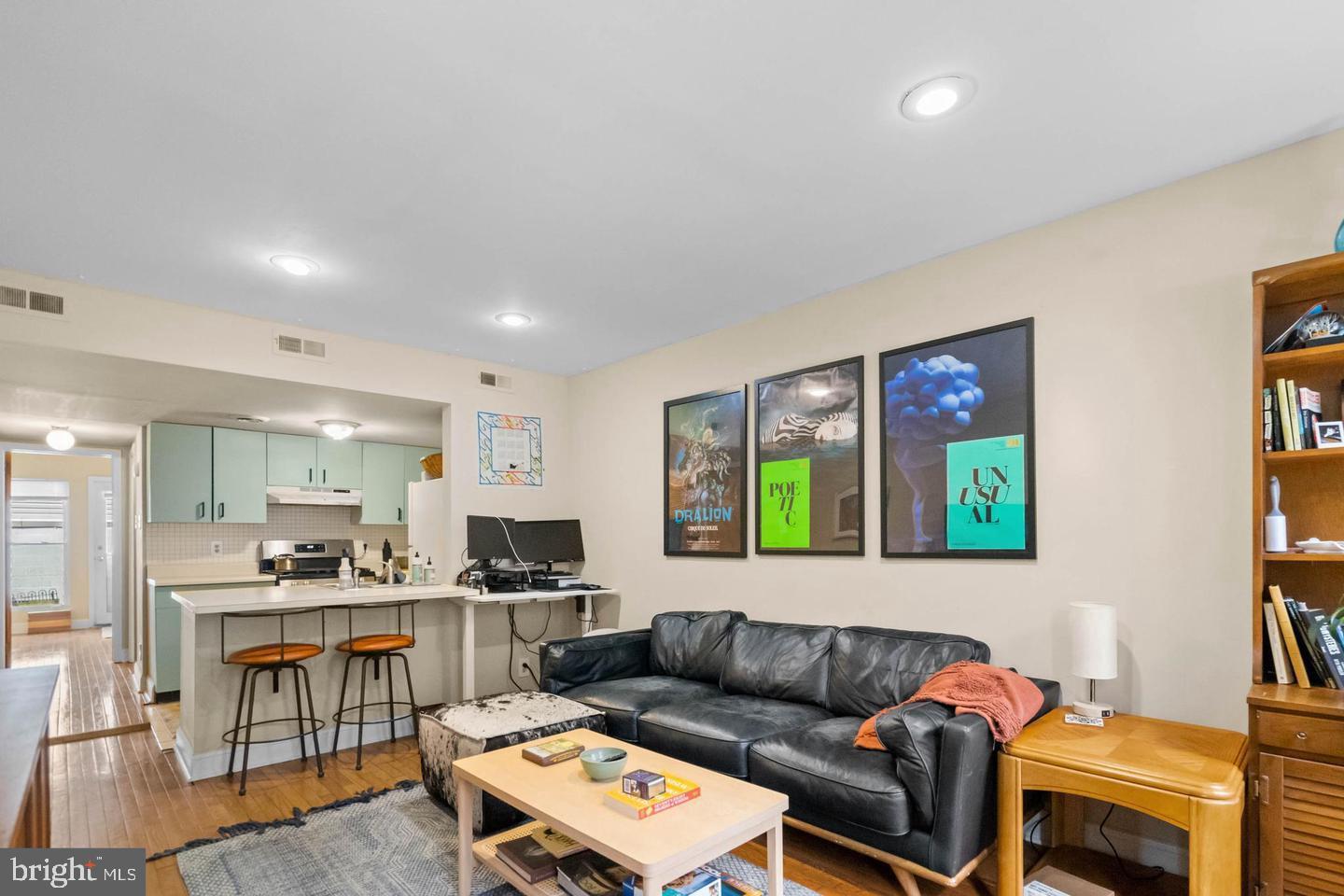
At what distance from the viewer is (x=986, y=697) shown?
241cm

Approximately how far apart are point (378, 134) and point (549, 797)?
2.23 metres

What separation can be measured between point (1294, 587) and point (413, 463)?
691cm

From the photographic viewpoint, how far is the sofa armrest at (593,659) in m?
3.89

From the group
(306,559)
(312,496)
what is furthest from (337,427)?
(312,496)

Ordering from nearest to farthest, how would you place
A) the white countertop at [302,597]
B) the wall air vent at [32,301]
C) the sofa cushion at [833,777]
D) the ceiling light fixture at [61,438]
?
the sofa cushion at [833,777]
the wall air vent at [32,301]
the white countertop at [302,597]
the ceiling light fixture at [61,438]

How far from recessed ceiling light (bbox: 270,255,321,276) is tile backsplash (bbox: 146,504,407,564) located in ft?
13.0

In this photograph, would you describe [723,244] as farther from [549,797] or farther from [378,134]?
[549,797]

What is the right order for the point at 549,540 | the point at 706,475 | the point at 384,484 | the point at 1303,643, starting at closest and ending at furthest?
the point at 1303,643, the point at 706,475, the point at 549,540, the point at 384,484

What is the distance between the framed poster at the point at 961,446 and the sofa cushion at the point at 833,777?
3.31ft

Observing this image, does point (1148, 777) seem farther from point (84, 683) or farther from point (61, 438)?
point (61, 438)

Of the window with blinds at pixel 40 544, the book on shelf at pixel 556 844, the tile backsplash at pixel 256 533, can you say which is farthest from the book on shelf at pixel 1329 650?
the window with blinds at pixel 40 544

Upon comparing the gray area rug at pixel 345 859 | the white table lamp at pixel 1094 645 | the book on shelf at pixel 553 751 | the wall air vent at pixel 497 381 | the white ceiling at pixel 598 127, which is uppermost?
the white ceiling at pixel 598 127

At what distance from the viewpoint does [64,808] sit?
3.23 meters

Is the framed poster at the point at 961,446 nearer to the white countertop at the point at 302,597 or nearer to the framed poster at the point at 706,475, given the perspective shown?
the framed poster at the point at 706,475
